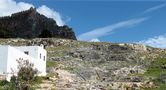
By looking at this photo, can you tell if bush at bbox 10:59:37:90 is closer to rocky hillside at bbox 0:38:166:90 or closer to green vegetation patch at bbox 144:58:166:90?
rocky hillside at bbox 0:38:166:90

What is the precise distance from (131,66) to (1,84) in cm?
3381

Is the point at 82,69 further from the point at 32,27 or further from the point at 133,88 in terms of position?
the point at 32,27

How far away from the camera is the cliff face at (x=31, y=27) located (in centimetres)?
14338

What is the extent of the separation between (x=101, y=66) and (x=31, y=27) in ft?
197

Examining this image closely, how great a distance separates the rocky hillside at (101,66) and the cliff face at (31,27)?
91.6ft

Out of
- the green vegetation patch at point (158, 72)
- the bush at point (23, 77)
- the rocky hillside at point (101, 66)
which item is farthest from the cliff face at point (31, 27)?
the bush at point (23, 77)

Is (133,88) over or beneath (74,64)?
beneath

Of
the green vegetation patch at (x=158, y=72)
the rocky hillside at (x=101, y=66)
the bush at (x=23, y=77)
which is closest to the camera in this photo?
the bush at (x=23, y=77)

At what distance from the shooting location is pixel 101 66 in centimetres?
9038

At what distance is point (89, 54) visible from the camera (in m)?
100

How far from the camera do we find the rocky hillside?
2813 inches

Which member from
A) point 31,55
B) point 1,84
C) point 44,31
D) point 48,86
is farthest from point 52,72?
point 44,31

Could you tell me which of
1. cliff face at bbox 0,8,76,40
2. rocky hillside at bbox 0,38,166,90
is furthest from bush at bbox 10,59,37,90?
cliff face at bbox 0,8,76,40

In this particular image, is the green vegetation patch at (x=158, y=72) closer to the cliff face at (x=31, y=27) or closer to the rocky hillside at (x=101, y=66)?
the rocky hillside at (x=101, y=66)
